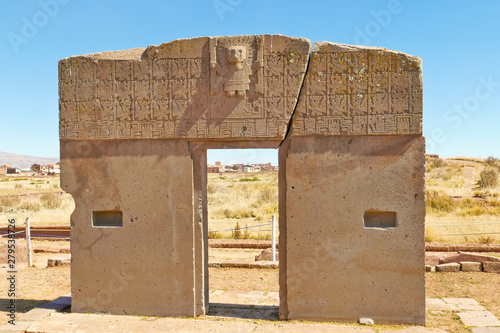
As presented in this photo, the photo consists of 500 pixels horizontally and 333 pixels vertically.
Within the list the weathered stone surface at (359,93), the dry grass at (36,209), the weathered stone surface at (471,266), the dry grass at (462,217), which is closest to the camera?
the weathered stone surface at (359,93)

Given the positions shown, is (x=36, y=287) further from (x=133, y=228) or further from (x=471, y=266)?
(x=471, y=266)

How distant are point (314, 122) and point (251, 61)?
40.4 inches

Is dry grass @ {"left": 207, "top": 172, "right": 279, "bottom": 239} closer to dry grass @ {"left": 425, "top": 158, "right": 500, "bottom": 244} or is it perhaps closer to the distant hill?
dry grass @ {"left": 425, "top": 158, "right": 500, "bottom": 244}

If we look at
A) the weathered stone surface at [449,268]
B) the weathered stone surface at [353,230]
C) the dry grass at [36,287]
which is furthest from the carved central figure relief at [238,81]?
the weathered stone surface at [449,268]

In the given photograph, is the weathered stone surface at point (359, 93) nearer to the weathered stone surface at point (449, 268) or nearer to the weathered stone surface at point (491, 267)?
the weathered stone surface at point (449, 268)

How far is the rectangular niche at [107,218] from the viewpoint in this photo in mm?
5496

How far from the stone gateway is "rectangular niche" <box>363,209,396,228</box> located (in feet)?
0.05

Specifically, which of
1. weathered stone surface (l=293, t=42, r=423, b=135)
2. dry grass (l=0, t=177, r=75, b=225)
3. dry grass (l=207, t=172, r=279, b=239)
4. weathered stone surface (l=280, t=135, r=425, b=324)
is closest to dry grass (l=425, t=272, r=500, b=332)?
weathered stone surface (l=280, t=135, r=425, b=324)

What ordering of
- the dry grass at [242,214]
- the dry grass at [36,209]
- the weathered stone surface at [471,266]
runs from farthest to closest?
the dry grass at [36,209] → the dry grass at [242,214] → the weathered stone surface at [471,266]

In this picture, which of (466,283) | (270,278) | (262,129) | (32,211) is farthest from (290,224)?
(32,211)

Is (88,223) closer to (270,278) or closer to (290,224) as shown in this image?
(290,224)

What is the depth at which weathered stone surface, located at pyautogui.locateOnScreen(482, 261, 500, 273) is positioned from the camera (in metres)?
8.07

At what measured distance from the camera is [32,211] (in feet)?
58.5

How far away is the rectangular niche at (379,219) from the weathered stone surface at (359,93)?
94cm
